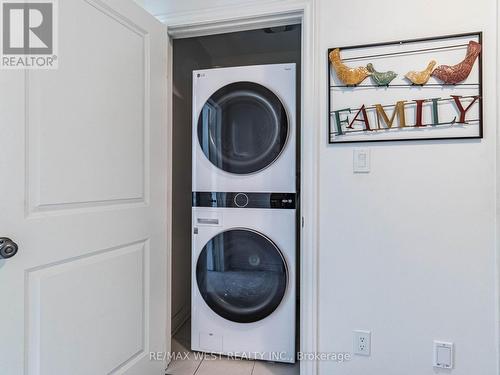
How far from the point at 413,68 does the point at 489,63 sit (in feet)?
0.94

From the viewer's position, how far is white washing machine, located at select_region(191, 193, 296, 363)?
1.69m

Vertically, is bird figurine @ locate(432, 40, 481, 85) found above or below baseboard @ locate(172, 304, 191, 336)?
above

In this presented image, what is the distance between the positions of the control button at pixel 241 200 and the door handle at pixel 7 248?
3.50 ft

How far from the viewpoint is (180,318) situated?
224 centimetres

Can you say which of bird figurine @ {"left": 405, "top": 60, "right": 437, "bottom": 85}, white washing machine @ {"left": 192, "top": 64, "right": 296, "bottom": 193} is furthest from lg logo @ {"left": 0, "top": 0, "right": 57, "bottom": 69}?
bird figurine @ {"left": 405, "top": 60, "right": 437, "bottom": 85}

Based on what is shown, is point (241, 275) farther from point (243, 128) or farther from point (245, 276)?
point (243, 128)

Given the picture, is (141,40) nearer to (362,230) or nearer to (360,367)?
(362,230)

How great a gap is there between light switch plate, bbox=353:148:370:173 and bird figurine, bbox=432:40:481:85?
1.41 ft

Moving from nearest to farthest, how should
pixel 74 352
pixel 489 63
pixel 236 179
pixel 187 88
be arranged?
pixel 74 352 → pixel 489 63 → pixel 236 179 → pixel 187 88


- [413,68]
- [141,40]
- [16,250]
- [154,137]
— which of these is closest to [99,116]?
[154,137]

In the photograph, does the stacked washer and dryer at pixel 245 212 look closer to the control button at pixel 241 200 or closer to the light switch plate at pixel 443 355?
the control button at pixel 241 200

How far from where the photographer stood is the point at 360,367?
139 centimetres

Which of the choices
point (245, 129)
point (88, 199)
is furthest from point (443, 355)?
point (88, 199)

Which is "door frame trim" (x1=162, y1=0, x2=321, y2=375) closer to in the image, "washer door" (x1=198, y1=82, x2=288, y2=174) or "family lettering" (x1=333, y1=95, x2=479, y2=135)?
"family lettering" (x1=333, y1=95, x2=479, y2=135)
